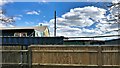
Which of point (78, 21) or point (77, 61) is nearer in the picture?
point (77, 61)

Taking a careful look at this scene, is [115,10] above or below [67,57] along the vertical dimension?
above

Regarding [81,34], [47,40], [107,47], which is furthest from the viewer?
[47,40]

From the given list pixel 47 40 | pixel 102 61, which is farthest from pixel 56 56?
pixel 47 40

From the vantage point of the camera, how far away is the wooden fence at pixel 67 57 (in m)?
7.18

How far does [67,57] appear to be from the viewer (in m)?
7.37

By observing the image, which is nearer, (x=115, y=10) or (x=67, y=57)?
(x=115, y=10)

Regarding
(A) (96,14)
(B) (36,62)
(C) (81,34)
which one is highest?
(A) (96,14)

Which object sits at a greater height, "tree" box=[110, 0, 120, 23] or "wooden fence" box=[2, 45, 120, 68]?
"tree" box=[110, 0, 120, 23]

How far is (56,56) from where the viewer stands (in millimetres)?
7336

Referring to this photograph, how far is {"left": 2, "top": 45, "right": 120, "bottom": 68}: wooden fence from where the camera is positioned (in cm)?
718

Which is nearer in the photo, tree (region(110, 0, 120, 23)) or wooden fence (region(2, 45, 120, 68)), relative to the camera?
tree (region(110, 0, 120, 23))

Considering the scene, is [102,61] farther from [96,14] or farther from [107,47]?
[96,14]

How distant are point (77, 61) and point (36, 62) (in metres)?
1.16

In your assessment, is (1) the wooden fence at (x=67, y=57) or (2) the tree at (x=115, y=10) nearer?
(2) the tree at (x=115, y=10)
